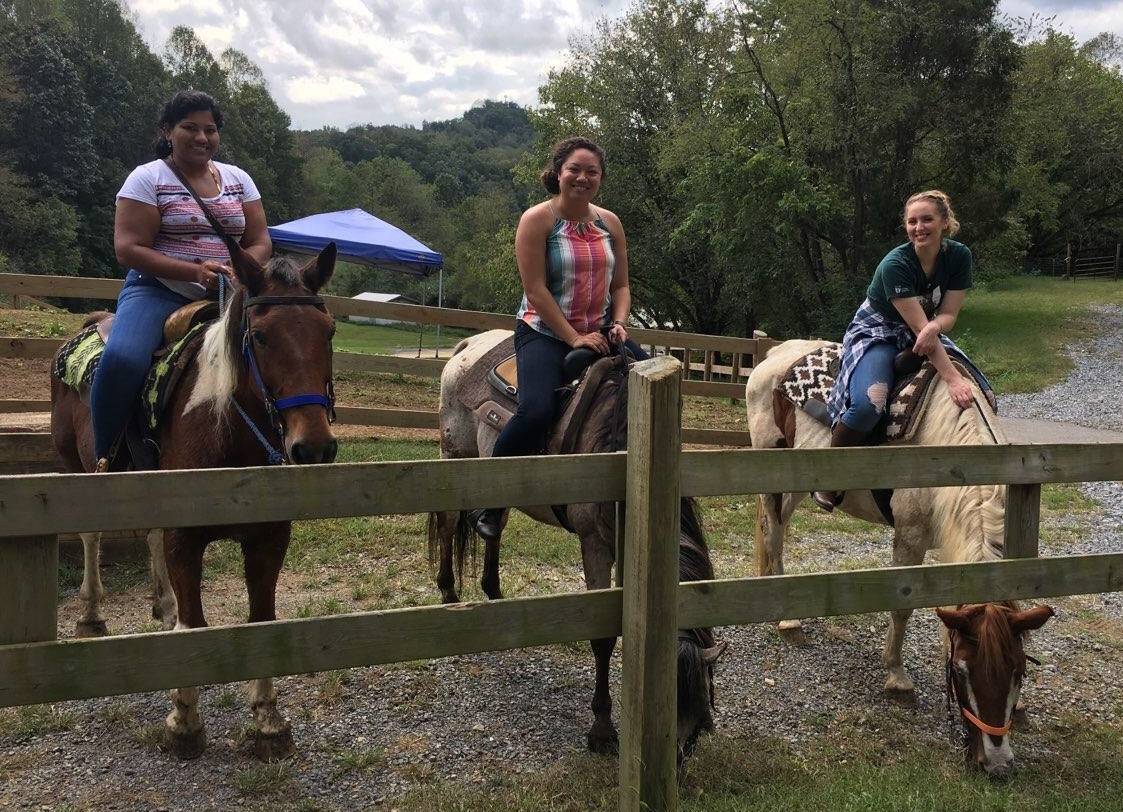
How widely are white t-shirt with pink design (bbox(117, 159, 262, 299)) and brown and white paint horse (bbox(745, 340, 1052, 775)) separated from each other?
3.48 m

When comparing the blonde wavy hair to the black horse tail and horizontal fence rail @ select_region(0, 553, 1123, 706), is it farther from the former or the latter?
the black horse tail

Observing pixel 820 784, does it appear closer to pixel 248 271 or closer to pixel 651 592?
pixel 651 592

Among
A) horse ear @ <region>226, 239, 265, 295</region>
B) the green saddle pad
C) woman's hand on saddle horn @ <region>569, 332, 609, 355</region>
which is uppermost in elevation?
horse ear @ <region>226, 239, 265, 295</region>

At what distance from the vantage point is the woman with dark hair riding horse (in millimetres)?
3539

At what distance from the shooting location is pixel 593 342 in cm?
390

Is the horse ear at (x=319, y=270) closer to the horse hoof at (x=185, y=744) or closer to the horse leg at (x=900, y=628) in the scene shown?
the horse hoof at (x=185, y=744)

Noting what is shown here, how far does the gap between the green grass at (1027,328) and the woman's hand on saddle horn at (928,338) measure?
15653 millimetres

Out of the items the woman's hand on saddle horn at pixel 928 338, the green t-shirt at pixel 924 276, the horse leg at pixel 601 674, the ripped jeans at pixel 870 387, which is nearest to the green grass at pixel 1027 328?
the green t-shirt at pixel 924 276

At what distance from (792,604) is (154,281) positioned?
3.31 metres

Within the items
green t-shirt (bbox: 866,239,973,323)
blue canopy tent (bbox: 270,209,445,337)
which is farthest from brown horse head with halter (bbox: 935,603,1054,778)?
blue canopy tent (bbox: 270,209,445,337)

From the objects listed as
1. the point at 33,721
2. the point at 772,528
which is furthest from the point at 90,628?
the point at 772,528

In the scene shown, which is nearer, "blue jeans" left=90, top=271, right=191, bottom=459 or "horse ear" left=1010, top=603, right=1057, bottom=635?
"horse ear" left=1010, top=603, right=1057, bottom=635

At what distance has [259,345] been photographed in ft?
10.3

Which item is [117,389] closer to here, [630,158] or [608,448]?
[608,448]
